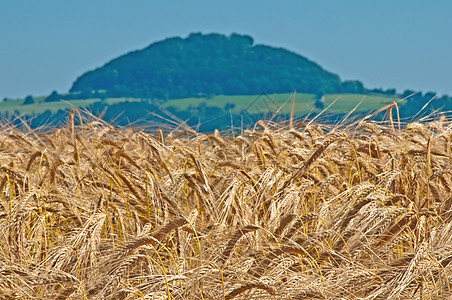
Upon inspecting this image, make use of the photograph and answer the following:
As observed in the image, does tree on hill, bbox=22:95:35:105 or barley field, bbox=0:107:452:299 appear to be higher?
tree on hill, bbox=22:95:35:105

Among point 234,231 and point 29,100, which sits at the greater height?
point 29,100

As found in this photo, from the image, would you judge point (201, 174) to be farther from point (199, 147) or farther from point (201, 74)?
point (201, 74)

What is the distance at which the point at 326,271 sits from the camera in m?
3.20

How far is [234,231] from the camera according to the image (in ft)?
10.5

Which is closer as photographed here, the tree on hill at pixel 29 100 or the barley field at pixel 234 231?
the barley field at pixel 234 231

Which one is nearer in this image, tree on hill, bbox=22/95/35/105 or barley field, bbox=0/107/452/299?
barley field, bbox=0/107/452/299

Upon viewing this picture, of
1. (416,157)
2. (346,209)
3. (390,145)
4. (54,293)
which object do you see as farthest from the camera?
(390,145)

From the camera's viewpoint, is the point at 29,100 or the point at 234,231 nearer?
the point at 234,231

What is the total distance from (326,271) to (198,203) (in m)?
1.09

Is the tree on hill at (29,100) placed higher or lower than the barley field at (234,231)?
higher

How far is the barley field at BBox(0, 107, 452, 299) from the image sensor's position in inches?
110

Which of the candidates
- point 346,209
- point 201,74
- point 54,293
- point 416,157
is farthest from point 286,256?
point 201,74

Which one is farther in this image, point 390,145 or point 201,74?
point 201,74

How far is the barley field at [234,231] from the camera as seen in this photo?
2.78m
